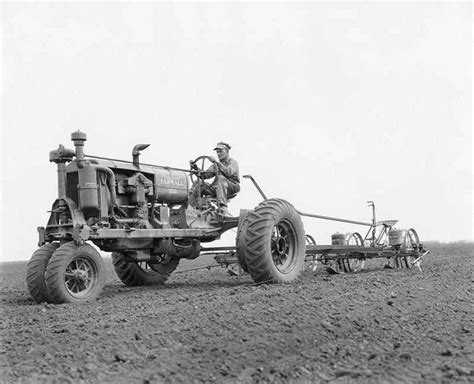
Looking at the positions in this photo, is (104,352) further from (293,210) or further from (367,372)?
(293,210)

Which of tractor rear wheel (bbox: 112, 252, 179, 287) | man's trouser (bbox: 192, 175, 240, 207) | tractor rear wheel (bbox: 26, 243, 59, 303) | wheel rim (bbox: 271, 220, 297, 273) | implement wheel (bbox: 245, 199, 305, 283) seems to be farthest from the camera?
tractor rear wheel (bbox: 112, 252, 179, 287)

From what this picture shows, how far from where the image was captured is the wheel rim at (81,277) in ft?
27.3

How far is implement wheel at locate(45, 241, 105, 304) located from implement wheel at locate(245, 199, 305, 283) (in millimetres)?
2250

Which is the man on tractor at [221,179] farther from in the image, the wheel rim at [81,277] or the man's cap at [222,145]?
the wheel rim at [81,277]

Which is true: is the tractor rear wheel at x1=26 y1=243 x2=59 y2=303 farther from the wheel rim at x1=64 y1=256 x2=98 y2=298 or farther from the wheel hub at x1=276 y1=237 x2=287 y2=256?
the wheel hub at x1=276 y1=237 x2=287 y2=256

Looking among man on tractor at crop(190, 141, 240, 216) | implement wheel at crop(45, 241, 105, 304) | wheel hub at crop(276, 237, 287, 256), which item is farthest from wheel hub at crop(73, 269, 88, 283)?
wheel hub at crop(276, 237, 287, 256)

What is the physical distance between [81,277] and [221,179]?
3404 mm

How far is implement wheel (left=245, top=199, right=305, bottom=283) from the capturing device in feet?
31.0

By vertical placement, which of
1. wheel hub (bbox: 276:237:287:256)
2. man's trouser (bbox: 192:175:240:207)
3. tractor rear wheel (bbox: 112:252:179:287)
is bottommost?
tractor rear wheel (bbox: 112:252:179:287)

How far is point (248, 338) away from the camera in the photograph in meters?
5.79

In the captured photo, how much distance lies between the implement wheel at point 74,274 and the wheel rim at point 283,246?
9.41ft

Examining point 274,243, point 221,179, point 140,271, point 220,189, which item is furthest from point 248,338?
point 140,271

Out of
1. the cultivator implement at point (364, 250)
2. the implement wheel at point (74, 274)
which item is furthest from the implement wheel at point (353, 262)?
the implement wheel at point (74, 274)

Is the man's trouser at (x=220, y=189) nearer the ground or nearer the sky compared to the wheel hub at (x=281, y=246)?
nearer the sky
